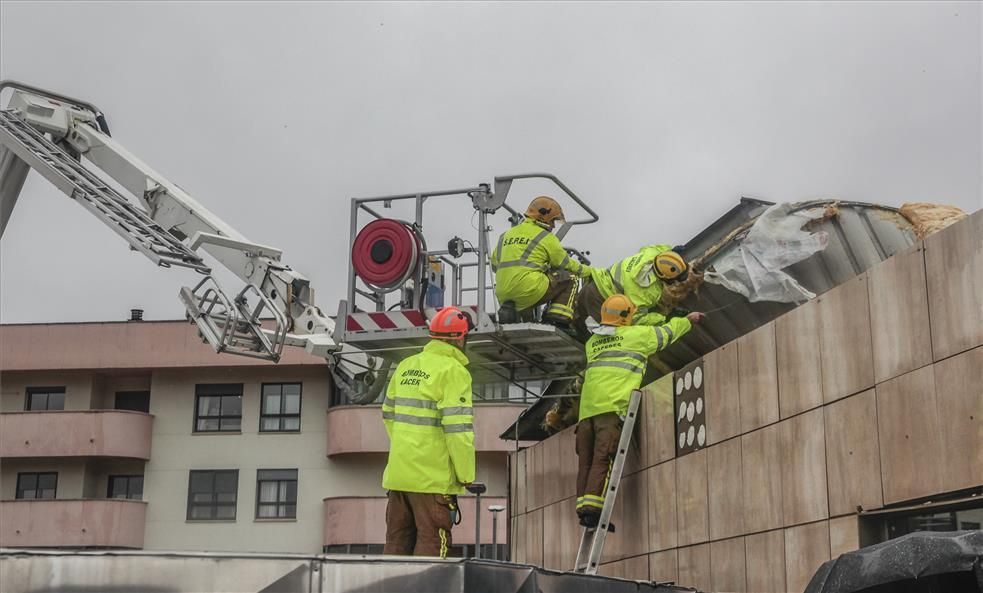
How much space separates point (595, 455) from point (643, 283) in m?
1.55

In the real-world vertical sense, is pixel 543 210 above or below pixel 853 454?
above

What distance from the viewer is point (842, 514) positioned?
7.36m

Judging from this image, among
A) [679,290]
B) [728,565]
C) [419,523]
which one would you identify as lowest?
[728,565]

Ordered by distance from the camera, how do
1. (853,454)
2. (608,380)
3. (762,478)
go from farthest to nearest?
(608,380), (762,478), (853,454)

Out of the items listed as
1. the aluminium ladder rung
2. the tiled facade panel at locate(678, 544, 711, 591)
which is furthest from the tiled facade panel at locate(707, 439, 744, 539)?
the aluminium ladder rung

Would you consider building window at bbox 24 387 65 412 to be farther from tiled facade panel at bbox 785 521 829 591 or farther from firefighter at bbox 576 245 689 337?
tiled facade panel at bbox 785 521 829 591

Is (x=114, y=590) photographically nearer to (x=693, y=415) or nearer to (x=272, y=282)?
(x=693, y=415)

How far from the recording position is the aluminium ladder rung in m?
13.4

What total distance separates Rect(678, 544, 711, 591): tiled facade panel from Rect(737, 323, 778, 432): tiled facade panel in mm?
1108

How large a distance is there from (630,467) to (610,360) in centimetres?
126

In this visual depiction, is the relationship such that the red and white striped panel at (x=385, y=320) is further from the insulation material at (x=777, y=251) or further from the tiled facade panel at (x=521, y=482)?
the tiled facade panel at (x=521, y=482)

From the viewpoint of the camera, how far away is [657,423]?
10406 mm

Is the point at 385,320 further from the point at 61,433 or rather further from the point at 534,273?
the point at 61,433

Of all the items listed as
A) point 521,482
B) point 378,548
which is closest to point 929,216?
point 521,482
